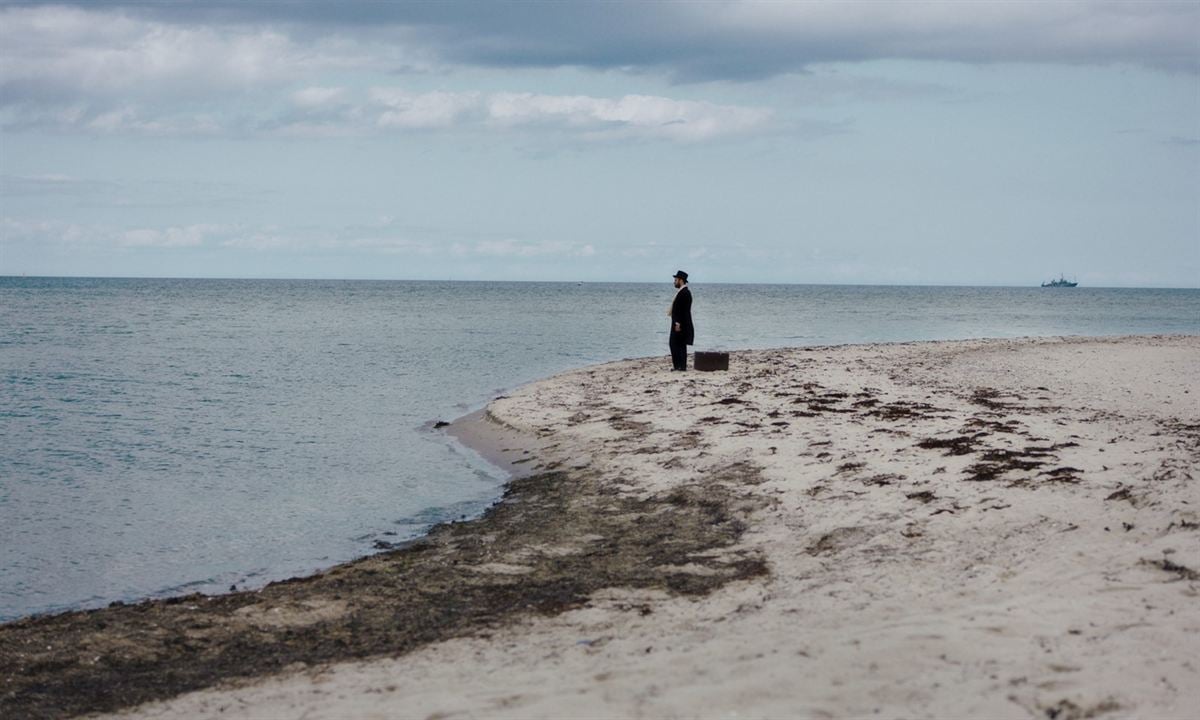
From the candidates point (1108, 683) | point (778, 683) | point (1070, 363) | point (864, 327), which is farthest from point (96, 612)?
point (864, 327)

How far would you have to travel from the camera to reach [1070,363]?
27062mm

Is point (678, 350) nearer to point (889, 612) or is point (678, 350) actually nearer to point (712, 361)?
point (712, 361)

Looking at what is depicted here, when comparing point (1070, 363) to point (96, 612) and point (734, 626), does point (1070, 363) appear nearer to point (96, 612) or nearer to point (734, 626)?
point (734, 626)

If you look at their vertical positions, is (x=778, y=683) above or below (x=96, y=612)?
above

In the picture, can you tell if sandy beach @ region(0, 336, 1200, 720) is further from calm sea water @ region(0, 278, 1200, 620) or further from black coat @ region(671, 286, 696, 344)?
black coat @ region(671, 286, 696, 344)

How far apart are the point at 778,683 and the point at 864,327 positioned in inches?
2387

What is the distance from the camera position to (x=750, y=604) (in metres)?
7.88

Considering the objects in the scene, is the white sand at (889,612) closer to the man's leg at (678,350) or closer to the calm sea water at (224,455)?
the calm sea water at (224,455)

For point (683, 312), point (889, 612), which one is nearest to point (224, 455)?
point (683, 312)

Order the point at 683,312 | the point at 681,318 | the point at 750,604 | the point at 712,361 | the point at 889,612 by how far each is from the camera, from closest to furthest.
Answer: the point at 889,612 → the point at 750,604 → the point at 683,312 → the point at 681,318 → the point at 712,361

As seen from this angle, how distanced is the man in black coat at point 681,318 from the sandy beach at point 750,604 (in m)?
8.28

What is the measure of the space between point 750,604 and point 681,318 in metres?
15.7

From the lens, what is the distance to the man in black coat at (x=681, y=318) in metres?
22.8

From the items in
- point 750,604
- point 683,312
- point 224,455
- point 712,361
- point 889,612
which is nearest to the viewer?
point 889,612
